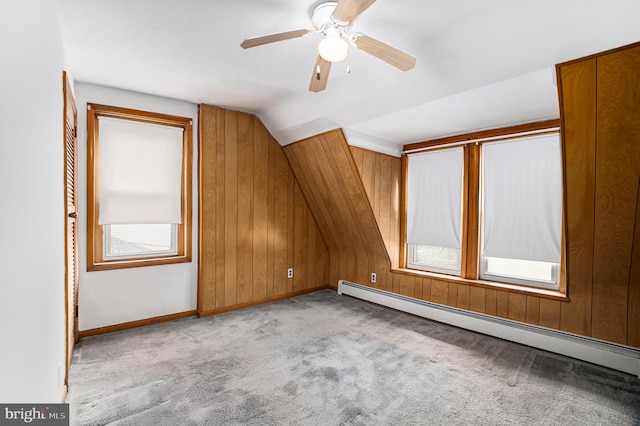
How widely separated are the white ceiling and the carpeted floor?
2.03m

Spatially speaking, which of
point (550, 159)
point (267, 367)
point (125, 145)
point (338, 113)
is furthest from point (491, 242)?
point (125, 145)

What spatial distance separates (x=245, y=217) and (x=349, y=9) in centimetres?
271

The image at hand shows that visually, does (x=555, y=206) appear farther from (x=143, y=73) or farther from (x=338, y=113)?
(x=143, y=73)

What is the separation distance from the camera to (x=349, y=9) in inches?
55.6

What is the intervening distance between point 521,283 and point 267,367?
2.48 metres

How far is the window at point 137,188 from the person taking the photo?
2893mm

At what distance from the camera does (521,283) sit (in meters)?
3.01

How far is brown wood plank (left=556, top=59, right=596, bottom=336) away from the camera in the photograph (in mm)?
1861

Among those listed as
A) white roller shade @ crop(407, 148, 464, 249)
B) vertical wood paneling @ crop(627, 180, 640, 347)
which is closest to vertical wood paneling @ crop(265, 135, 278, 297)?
white roller shade @ crop(407, 148, 464, 249)

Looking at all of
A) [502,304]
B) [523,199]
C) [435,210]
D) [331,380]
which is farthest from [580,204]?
[331,380]

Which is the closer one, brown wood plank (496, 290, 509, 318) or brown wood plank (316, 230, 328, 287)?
brown wood plank (496, 290, 509, 318)

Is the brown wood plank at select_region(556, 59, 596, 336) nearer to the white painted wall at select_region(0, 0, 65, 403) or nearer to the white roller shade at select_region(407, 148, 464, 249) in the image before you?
the white roller shade at select_region(407, 148, 464, 249)

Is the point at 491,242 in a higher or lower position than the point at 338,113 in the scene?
lower

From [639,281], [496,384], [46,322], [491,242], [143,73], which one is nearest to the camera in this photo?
[46,322]
